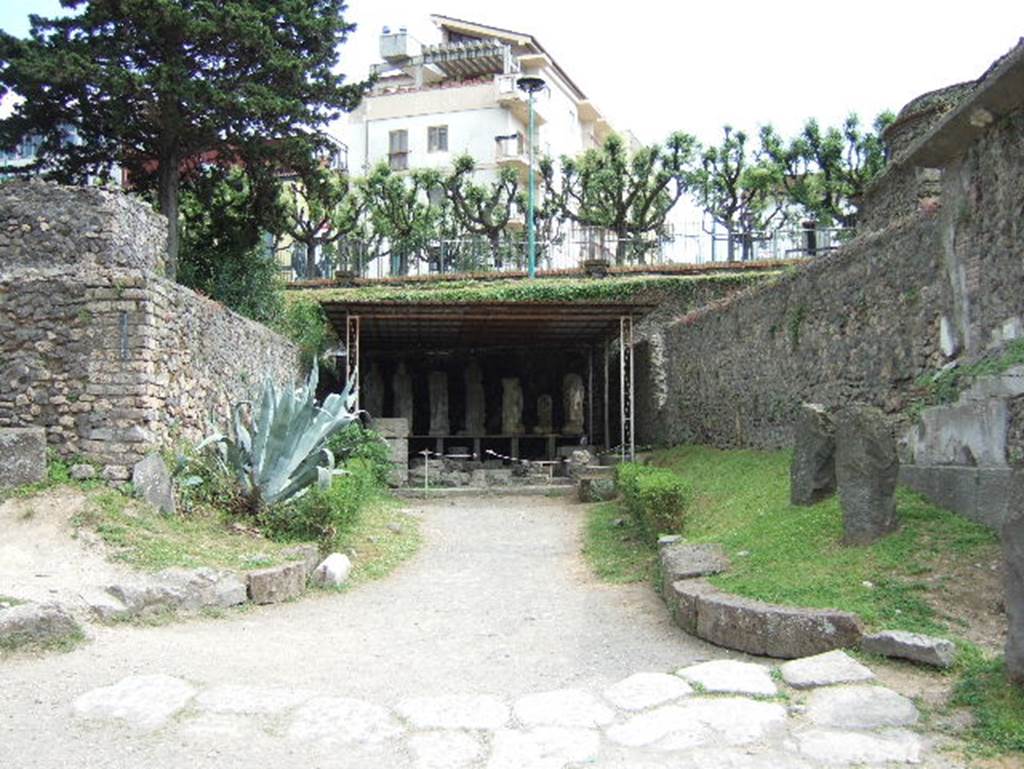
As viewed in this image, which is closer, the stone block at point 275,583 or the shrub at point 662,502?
the stone block at point 275,583

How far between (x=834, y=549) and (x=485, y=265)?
20.7 metres

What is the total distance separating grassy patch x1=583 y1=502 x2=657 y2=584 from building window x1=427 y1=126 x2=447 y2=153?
27055 mm

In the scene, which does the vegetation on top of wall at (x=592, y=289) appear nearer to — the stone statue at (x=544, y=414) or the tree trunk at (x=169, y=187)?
the stone statue at (x=544, y=414)

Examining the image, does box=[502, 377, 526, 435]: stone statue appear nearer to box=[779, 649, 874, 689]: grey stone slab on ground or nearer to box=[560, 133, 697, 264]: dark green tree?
box=[560, 133, 697, 264]: dark green tree

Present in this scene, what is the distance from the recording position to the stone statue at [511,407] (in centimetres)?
2027

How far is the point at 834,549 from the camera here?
6.20m

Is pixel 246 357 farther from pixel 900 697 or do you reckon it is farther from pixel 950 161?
pixel 900 697

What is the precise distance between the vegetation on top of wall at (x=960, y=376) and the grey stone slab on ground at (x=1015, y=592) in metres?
2.30

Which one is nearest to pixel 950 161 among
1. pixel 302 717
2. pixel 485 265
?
pixel 302 717

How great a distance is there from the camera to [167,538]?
773 centimetres

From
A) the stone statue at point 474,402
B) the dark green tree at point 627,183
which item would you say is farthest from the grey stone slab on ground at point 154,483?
the dark green tree at point 627,183

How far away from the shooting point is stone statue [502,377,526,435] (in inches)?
798

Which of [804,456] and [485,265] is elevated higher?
[485,265]

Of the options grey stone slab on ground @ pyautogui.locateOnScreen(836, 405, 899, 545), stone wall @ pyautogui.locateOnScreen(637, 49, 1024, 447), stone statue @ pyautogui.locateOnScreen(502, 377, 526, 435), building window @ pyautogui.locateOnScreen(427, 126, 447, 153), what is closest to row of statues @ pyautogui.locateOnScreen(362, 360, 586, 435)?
stone statue @ pyautogui.locateOnScreen(502, 377, 526, 435)
